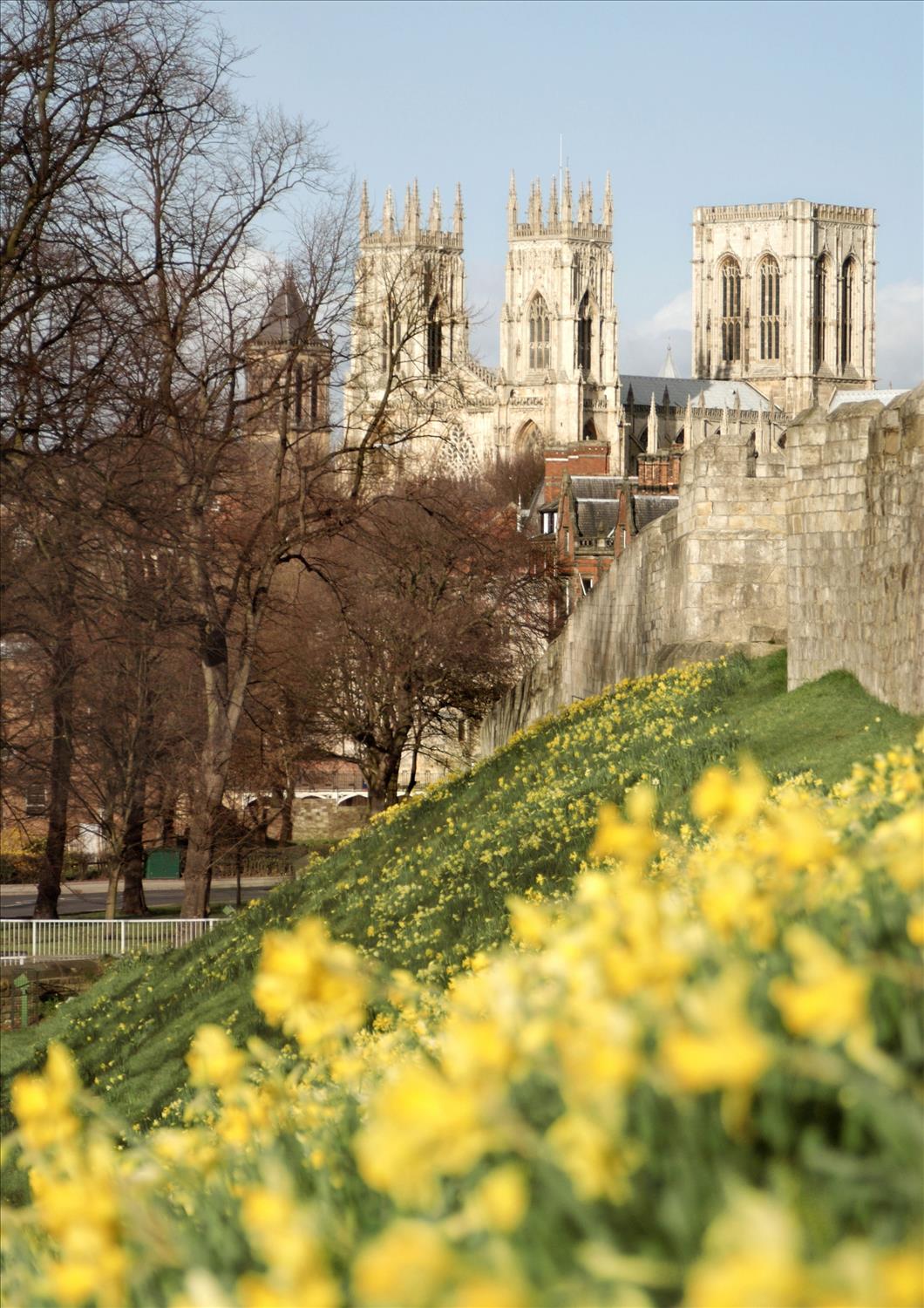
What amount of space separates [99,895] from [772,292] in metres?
129

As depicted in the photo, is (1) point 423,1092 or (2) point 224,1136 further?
(2) point 224,1136

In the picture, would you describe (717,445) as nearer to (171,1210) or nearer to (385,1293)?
(171,1210)

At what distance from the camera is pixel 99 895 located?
141 feet

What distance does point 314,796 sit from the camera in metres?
57.2

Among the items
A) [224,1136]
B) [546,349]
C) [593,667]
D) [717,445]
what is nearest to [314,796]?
[593,667]

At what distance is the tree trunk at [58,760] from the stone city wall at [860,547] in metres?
6.23

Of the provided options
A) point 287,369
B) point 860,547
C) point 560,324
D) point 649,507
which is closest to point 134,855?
point 287,369

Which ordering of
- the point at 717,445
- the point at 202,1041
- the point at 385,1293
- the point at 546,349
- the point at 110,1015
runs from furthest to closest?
1. the point at 546,349
2. the point at 717,445
3. the point at 110,1015
4. the point at 202,1041
5. the point at 385,1293

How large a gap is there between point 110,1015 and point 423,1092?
47.8ft

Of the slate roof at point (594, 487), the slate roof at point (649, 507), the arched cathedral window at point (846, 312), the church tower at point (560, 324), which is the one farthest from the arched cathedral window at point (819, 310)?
the slate roof at point (649, 507)

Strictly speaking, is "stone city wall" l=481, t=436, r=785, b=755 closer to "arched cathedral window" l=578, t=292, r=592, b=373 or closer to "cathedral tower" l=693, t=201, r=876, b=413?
"arched cathedral window" l=578, t=292, r=592, b=373

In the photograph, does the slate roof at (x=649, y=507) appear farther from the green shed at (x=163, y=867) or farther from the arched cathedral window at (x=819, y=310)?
the arched cathedral window at (x=819, y=310)

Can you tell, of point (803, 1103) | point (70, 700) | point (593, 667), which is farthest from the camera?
point (593, 667)

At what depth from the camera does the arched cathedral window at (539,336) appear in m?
143
